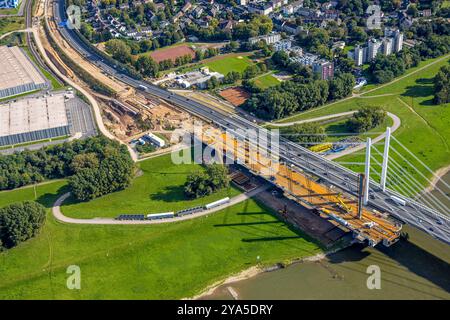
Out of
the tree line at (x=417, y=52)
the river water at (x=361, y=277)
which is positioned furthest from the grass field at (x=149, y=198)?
the tree line at (x=417, y=52)

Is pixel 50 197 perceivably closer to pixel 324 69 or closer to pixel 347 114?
pixel 347 114

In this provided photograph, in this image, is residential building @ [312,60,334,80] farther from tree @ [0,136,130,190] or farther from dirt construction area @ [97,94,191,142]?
tree @ [0,136,130,190]

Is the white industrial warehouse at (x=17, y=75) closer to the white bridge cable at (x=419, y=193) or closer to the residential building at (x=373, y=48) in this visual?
the residential building at (x=373, y=48)

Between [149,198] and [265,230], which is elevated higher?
[149,198]

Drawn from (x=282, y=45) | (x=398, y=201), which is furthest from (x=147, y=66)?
(x=398, y=201)
